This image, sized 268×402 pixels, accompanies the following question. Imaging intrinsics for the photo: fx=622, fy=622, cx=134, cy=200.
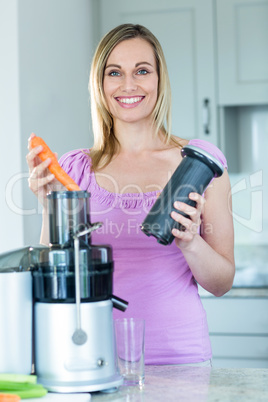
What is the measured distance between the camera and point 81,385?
95 centimetres

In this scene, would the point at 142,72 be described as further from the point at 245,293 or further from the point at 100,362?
the point at 245,293

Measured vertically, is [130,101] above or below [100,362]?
above

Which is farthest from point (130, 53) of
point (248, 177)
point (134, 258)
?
point (248, 177)

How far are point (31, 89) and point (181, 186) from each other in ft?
4.05

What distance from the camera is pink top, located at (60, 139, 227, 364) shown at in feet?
4.25

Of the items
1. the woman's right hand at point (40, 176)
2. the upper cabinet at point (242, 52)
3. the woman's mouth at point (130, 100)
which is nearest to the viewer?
the woman's right hand at point (40, 176)

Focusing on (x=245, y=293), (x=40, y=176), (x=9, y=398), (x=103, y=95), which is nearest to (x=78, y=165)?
(x=103, y=95)

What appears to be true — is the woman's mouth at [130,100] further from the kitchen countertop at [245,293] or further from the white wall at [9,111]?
the kitchen countertop at [245,293]

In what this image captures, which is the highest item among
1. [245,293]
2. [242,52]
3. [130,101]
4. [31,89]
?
[242,52]

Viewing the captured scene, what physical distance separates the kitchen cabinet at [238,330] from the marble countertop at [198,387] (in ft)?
5.18

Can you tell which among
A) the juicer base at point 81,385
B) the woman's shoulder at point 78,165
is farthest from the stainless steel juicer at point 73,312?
the woman's shoulder at point 78,165

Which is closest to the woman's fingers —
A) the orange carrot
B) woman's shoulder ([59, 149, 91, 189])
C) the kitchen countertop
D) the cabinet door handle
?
the orange carrot

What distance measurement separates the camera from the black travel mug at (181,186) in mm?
1005

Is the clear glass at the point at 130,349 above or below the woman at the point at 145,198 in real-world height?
below
